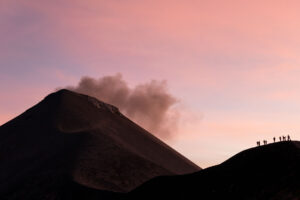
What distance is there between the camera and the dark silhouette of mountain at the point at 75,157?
126894 millimetres

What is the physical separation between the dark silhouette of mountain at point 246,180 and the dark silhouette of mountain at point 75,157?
30.5 meters

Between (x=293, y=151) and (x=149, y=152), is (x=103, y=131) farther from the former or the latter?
(x=293, y=151)

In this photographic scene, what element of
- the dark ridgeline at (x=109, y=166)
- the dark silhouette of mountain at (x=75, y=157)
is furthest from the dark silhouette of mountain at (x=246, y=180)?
the dark silhouette of mountain at (x=75, y=157)

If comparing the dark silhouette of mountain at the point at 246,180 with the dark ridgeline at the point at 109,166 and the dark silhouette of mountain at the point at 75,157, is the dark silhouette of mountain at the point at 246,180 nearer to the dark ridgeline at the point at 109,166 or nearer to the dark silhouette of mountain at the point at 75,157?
the dark ridgeline at the point at 109,166

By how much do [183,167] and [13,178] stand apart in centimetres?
6841

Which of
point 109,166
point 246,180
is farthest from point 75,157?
point 246,180

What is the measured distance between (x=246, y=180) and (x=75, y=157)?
283 feet

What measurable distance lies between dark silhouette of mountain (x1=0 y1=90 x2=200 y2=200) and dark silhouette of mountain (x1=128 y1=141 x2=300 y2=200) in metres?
30.5

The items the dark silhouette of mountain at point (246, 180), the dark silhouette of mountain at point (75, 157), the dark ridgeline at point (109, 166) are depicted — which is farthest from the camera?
the dark silhouette of mountain at point (75, 157)

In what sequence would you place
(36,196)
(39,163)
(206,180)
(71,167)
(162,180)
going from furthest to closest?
(39,163) < (71,167) < (36,196) < (162,180) < (206,180)

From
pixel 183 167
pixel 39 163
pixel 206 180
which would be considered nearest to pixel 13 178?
pixel 39 163

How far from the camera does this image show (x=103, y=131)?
175500mm

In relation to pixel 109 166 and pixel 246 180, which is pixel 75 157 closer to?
pixel 109 166

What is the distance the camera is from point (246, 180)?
232ft
